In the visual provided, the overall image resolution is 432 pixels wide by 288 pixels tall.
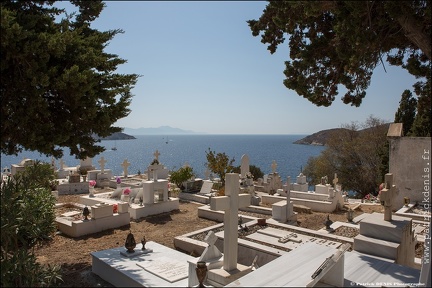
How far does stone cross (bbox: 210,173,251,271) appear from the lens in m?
5.54

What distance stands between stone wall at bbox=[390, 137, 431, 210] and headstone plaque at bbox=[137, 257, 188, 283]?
427 inches

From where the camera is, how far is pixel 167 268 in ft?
20.3

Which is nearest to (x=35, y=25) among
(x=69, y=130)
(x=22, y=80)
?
(x=22, y=80)

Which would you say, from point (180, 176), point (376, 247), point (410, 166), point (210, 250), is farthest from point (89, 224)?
point (410, 166)

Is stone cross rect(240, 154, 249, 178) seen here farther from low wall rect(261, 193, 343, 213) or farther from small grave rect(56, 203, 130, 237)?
small grave rect(56, 203, 130, 237)

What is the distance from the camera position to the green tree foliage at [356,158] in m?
28.8

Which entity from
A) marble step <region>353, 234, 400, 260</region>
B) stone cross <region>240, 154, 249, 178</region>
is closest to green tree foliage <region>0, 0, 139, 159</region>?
marble step <region>353, 234, 400, 260</region>

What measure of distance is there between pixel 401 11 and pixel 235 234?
196 inches

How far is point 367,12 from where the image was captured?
5875 mm

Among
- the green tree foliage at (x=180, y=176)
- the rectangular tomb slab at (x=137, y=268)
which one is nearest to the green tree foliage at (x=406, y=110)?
the green tree foliage at (x=180, y=176)

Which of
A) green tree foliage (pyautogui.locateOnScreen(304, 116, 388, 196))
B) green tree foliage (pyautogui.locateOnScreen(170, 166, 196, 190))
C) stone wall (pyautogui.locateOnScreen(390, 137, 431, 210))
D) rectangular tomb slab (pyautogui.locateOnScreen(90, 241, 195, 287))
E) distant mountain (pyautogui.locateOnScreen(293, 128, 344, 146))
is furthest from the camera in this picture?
distant mountain (pyautogui.locateOnScreen(293, 128, 344, 146))

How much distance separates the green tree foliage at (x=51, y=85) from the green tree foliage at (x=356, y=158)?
990 inches

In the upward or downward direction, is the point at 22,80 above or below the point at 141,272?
above

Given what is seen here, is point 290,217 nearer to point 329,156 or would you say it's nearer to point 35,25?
point 35,25
